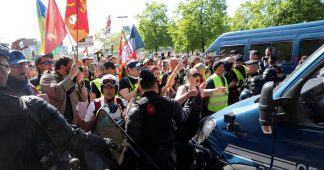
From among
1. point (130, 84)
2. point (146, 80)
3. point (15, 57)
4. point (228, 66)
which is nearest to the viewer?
point (146, 80)

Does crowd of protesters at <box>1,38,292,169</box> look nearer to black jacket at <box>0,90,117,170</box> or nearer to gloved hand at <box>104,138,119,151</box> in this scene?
gloved hand at <box>104,138,119,151</box>

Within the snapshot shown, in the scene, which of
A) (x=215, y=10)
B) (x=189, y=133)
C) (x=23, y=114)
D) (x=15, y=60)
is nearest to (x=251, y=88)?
(x=189, y=133)

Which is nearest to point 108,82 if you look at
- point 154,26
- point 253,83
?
point 253,83

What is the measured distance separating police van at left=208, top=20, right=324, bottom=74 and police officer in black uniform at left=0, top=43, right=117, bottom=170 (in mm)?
7742

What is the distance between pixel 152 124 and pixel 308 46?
7.16 meters

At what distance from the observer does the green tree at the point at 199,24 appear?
29.2 metres

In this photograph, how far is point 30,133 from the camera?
2156 millimetres

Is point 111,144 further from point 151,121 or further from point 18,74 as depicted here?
point 18,74

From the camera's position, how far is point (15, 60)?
335 centimetres

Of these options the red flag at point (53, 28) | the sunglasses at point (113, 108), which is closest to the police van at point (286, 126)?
the sunglasses at point (113, 108)

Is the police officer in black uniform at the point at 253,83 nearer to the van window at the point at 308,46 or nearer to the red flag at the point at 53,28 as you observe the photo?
the van window at the point at 308,46

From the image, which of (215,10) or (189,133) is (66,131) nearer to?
(189,133)

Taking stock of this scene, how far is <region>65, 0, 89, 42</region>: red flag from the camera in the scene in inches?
259

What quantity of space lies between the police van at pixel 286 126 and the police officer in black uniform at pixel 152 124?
25.4 inches
